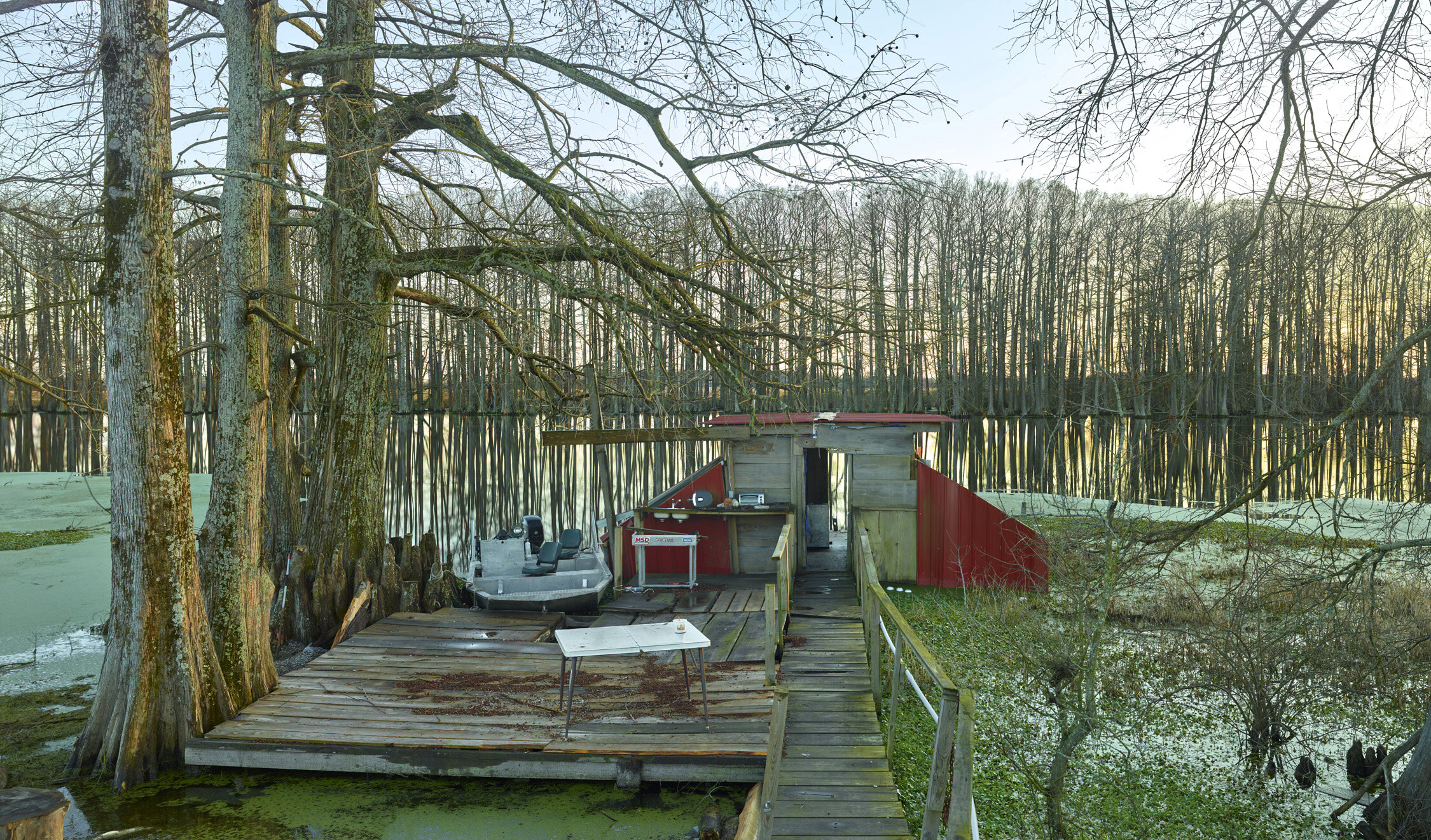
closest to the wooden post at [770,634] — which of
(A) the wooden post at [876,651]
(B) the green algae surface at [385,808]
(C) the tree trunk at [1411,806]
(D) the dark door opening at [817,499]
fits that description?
(A) the wooden post at [876,651]

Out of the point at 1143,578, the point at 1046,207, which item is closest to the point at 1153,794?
the point at 1143,578

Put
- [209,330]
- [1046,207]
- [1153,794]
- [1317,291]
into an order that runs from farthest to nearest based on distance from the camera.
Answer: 1. [1046,207]
2. [209,330]
3. [1153,794]
4. [1317,291]

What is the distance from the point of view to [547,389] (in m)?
13.7

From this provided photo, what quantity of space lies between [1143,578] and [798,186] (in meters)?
4.61

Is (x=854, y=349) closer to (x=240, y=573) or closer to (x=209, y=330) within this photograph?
(x=240, y=573)

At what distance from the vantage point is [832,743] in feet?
21.2

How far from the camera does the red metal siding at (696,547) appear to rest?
1205 cm

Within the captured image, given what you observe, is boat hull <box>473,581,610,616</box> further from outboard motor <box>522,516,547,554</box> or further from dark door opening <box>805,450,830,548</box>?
dark door opening <box>805,450,830,548</box>

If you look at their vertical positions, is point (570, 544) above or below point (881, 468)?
below

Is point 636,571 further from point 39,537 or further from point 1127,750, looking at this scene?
point 39,537

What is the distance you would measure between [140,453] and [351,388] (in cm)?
449

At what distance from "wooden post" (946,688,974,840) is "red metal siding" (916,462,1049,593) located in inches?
368

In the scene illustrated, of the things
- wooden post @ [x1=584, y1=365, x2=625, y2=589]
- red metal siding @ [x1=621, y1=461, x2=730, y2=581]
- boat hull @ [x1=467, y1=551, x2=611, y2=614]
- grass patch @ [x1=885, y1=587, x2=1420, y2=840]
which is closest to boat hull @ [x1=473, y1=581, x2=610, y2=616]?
boat hull @ [x1=467, y1=551, x2=611, y2=614]

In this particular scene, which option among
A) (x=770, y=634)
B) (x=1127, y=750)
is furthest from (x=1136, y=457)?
(x=770, y=634)
